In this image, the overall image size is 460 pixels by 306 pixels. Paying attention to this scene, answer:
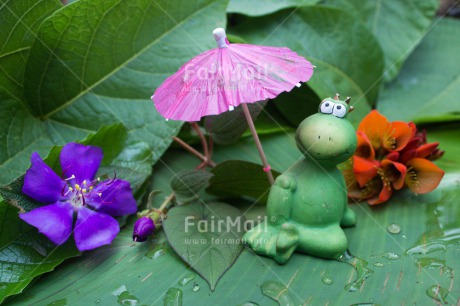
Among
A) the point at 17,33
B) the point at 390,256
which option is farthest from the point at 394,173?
the point at 17,33

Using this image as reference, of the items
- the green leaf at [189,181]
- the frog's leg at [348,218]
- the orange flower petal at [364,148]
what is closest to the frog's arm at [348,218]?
the frog's leg at [348,218]

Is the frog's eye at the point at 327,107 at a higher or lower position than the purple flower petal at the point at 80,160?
higher

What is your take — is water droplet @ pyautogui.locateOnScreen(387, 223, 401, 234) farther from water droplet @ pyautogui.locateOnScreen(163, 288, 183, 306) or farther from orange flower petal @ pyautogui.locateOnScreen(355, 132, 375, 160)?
water droplet @ pyautogui.locateOnScreen(163, 288, 183, 306)

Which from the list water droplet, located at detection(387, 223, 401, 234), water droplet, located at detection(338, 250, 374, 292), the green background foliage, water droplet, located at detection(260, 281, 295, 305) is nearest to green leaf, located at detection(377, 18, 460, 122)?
the green background foliage

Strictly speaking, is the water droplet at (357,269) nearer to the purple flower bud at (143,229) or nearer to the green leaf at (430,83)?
the purple flower bud at (143,229)

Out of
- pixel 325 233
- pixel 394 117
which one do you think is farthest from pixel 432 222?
pixel 394 117

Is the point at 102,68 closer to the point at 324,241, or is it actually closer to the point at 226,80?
the point at 226,80
